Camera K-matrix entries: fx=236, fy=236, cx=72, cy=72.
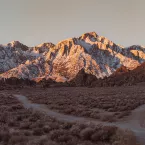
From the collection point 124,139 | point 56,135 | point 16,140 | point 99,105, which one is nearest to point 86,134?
point 56,135

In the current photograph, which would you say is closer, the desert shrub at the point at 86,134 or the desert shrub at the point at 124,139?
the desert shrub at the point at 124,139

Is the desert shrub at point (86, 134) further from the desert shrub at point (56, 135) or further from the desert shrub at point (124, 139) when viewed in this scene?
the desert shrub at point (124, 139)

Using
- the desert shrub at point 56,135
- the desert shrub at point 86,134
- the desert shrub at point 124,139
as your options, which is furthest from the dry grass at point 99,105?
the desert shrub at point 124,139

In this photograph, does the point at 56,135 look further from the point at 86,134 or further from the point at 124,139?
the point at 124,139


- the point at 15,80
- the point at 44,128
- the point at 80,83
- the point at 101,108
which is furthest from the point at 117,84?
the point at 44,128

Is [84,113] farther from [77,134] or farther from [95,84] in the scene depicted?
[95,84]

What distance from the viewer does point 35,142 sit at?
10.8m

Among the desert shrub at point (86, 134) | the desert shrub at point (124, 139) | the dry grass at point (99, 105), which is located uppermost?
the desert shrub at point (124, 139)

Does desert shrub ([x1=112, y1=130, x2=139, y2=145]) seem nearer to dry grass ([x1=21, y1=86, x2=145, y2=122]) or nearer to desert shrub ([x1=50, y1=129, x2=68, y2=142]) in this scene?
desert shrub ([x1=50, y1=129, x2=68, y2=142])

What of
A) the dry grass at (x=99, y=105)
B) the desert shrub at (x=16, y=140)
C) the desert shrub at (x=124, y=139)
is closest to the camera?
the desert shrub at (x=124, y=139)

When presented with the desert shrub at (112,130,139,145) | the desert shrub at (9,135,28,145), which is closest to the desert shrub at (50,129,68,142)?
the desert shrub at (9,135,28,145)

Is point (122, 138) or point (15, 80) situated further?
point (15, 80)

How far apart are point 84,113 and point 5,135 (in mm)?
11112

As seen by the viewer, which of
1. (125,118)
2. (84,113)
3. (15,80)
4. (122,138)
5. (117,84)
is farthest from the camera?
(15,80)
